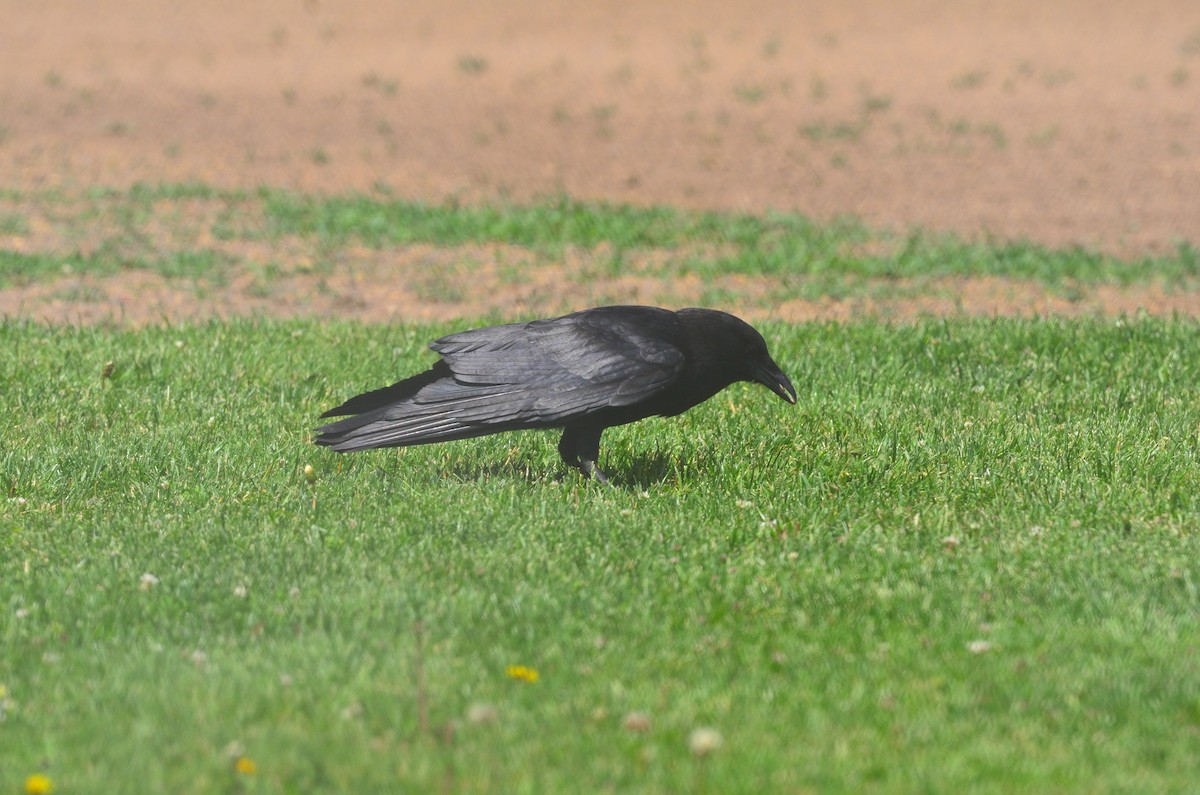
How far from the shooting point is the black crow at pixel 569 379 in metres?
5.99

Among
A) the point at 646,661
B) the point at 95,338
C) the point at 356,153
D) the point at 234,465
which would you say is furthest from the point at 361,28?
the point at 646,661

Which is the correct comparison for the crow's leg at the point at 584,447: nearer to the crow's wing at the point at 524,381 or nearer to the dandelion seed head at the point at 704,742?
the crow's wing at the point at 524,381

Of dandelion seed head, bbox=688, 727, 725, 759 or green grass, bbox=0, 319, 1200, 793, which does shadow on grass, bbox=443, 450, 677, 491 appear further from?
dandelion seed head, bbox=688, 727, 725, 759

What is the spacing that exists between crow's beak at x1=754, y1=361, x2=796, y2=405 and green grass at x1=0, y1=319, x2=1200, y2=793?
0.33m

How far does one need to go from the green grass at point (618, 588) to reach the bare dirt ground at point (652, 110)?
3071mm

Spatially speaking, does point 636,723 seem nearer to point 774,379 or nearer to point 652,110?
point 774,379

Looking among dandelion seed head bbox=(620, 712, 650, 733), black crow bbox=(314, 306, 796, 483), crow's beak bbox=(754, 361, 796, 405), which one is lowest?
dandelion seed head bbox=(620, 712, 650, 733)

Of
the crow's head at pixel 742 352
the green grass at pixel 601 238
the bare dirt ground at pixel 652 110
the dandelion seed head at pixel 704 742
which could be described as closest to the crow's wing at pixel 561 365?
the crow's head at pixel 742 352

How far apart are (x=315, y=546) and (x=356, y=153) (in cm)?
1109

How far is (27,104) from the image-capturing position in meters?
17.4

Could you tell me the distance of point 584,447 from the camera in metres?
6.36

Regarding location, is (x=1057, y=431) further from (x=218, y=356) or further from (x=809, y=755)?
(x=218, y=356)

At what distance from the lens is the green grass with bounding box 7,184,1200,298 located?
453 inches

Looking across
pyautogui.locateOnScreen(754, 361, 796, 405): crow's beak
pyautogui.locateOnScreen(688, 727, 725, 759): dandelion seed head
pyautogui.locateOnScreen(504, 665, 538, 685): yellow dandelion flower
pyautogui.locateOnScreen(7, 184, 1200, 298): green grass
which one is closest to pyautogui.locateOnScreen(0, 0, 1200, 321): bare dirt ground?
pyautogui.locateOnScreen(7, 184, 1200, 298): green grass
